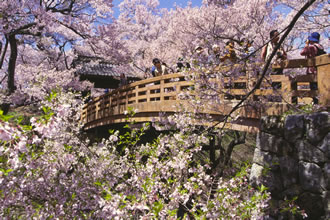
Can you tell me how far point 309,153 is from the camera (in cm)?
444

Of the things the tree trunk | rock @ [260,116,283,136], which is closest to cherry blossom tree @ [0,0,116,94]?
the tree trunk

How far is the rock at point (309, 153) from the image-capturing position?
4.27 metres

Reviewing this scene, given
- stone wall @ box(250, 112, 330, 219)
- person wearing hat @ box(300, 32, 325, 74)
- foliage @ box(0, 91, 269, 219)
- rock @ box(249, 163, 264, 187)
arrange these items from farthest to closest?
person wearing hat @ box(300, 32, 325, 74), rock @ box(249, 163, 264, 187), stone wall @ box(250, 112, 330, 219), foliage @ box(0, 91, 269, 219)

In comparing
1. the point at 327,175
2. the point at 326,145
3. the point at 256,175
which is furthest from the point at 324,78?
the point at 256,175

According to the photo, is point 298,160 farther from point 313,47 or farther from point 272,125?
point 313,47

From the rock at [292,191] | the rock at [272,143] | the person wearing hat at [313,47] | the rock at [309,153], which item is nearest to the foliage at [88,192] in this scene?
the rock at [292,191]

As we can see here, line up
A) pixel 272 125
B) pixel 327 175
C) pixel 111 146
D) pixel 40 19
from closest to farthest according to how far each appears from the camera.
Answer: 1. pixel 327 175
2. pixel 272 125
3. pixel 111 146
4. pixel 40 19

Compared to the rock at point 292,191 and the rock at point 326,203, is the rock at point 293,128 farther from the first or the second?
the rock at point 326,203

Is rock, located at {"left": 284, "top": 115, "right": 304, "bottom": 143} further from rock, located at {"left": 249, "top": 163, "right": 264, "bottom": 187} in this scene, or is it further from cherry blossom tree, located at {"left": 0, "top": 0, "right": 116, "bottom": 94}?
cherry blossom tree, located at {"left": 0, "top": 0, "right": 116, "bottom": 94}

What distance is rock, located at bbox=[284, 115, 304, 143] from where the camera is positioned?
4613 millimetres

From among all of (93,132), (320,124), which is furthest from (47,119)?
(93,132)

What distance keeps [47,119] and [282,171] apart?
4.74m

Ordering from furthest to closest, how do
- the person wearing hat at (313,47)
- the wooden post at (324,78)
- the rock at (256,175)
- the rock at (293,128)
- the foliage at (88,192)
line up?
1. the person wearing hat at (313,47)
2. the rock at (256,175)
3. the rock at (293,128)
4. the wooden post at (324,78)
5. the foliage at (88,192)

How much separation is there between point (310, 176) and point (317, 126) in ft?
3.16
